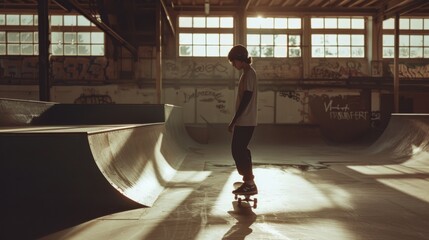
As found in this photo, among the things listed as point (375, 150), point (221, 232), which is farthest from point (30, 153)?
point (375, 150)

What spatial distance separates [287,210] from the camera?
3.99 metres

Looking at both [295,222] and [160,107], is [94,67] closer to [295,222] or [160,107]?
[160,107]

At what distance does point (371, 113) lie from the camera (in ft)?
52.8

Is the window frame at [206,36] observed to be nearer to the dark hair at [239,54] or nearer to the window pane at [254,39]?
the window pane at [254,39]

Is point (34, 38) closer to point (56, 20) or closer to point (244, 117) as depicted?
point (56, 20)

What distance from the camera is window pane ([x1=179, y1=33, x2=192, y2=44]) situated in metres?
16.5

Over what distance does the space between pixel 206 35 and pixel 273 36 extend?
3.04m

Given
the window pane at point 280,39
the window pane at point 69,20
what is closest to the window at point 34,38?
the window pane at point 69,20

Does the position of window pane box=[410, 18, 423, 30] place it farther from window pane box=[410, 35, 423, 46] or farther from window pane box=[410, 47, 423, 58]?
window pane box=[410, 47, 423, 58]

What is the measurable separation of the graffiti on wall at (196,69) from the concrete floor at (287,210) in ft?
32.0

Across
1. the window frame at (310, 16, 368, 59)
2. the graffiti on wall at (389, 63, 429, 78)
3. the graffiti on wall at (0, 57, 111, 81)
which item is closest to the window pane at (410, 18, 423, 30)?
the graffiti on wall at (389, 63, 429, 78)

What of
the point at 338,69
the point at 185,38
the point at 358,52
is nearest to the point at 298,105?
the point at 338,69

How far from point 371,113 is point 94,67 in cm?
1244

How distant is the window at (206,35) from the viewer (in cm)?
1648
